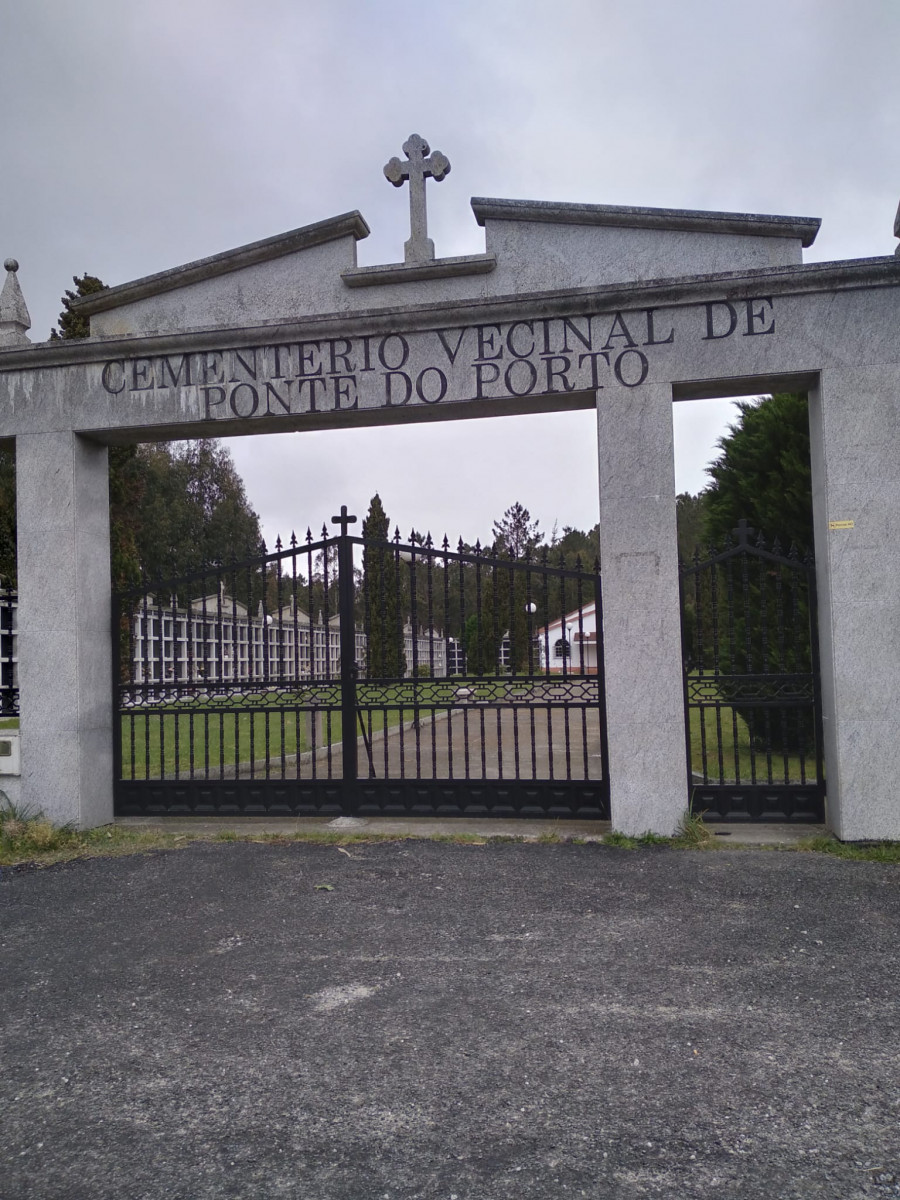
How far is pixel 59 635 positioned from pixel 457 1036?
546 cm

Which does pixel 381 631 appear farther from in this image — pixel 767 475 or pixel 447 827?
pixel 767 475

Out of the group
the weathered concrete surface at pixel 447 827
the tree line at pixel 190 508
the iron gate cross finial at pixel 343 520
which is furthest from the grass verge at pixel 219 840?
the tree line at pixel 190 508

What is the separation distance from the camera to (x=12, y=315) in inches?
316

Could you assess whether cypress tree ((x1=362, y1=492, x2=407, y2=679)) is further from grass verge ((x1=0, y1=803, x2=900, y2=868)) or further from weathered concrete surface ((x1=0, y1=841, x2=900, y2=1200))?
weathered concrete surface ((x1=0, y1=841, x2=900, y2=1200))

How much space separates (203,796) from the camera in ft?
25.6

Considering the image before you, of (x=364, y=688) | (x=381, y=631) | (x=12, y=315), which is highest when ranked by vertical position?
(x=12, y=315)

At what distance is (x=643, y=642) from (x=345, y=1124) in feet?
15.0

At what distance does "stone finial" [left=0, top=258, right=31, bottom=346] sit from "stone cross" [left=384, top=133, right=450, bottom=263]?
11.9 feet

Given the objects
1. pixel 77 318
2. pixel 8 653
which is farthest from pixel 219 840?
pixel 77 318

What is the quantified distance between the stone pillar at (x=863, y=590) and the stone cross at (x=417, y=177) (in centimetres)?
344

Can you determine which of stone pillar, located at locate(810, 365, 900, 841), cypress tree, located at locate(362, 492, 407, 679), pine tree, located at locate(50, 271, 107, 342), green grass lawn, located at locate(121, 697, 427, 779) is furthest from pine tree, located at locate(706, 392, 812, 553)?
pine tree, located at locate(50, 271, 107, 342)

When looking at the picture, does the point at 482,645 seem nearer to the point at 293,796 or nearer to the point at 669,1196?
the point at 293,796

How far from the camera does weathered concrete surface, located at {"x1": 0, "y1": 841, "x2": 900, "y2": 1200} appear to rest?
2.67 metres

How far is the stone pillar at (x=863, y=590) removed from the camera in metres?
6.45
